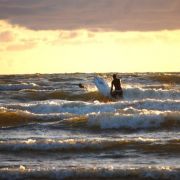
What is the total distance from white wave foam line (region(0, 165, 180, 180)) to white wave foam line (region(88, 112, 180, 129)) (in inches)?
302

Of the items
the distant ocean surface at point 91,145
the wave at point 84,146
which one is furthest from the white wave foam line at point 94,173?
the wave at point 84,146

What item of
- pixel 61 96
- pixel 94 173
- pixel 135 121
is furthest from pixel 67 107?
pixel 94 173

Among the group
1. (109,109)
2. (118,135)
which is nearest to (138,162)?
(118,135)

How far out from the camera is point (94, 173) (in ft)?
39.6

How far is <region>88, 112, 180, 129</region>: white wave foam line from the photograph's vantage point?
1995 cm

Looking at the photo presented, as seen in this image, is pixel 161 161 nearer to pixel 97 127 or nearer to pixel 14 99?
pixel 97 127

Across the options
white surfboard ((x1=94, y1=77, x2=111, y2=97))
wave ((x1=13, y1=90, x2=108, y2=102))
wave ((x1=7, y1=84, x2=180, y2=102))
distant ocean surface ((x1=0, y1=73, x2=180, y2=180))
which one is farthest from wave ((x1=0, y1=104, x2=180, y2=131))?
wave ((x1=7, y1=84, x2=180, y2=102))

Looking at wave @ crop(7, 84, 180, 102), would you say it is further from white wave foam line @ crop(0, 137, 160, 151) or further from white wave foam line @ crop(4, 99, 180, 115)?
white wave foam line @ crop(0, 137, 160, 151)

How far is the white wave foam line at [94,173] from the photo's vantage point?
11906mm

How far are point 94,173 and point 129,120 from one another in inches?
331

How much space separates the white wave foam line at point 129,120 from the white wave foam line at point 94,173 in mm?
7669

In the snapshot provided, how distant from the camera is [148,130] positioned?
1925cm

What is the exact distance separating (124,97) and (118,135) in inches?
680

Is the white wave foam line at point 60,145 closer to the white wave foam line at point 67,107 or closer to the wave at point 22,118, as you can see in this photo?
the wave at point 22,118
